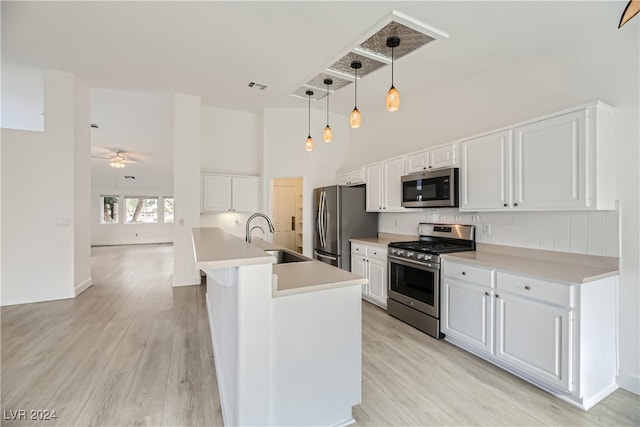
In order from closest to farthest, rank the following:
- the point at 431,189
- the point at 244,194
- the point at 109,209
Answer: the point at 431,189
the point at 244,194
the point at 109,209

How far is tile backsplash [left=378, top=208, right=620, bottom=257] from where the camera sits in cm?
227

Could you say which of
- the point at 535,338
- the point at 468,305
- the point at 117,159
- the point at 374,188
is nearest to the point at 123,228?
the point at 117,159

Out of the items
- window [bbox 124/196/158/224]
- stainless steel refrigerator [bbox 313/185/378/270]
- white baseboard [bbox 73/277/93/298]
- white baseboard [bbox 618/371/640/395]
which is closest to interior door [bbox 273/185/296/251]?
stainless steel refrigerator [bbox 313/185/378/270]

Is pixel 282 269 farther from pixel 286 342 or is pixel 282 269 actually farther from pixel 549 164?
pixel 549 164

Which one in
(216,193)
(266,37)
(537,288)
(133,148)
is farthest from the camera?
(133,148)

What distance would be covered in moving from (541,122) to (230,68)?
3.44 meters

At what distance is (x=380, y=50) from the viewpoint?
2.97 m

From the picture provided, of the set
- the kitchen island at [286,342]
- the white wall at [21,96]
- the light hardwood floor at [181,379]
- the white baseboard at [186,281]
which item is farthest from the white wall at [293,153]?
the kitchen island at [286,342]

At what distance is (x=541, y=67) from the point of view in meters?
2.76

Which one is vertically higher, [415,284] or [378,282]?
[415,284]

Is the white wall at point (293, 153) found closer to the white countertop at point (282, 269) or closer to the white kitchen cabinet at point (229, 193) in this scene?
the white kitchen cabinet at point (229, 193)

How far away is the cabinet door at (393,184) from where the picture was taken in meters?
3.82

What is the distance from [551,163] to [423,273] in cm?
152

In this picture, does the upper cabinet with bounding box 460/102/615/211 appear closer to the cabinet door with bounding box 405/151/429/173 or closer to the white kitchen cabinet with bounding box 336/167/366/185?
the cabinet door with bounding box 405/151/429/173
